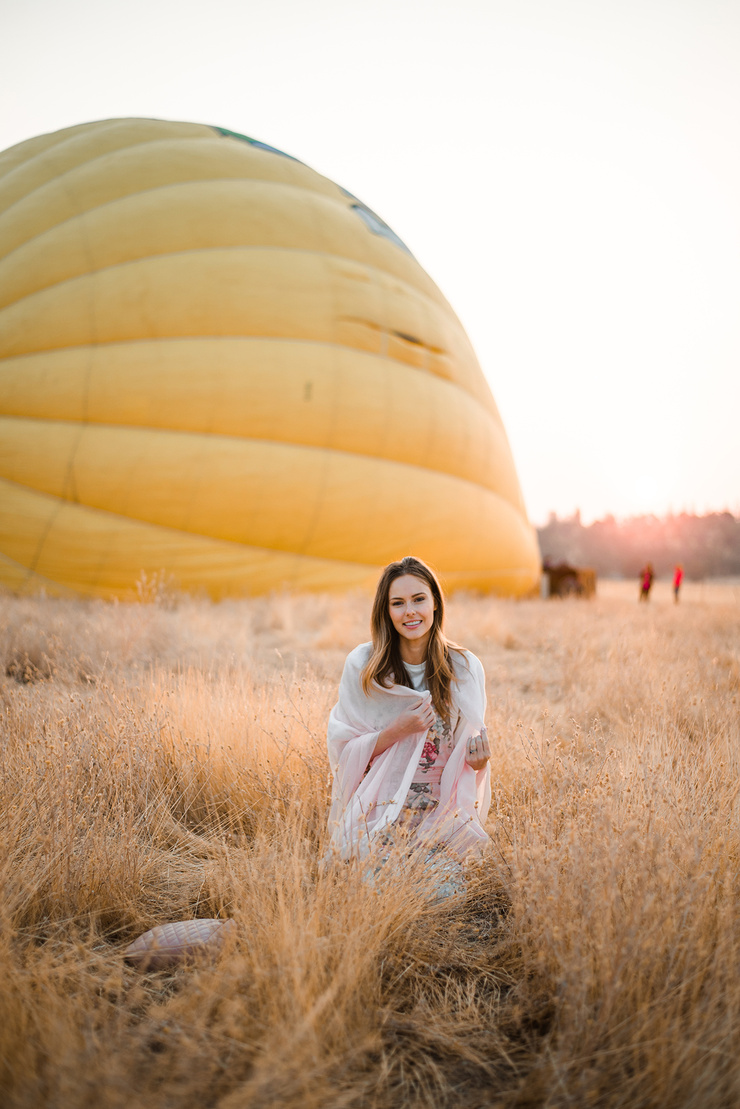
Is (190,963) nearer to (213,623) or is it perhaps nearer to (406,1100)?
(406,1100)

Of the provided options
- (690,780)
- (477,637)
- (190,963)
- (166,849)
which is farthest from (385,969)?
(477,637)

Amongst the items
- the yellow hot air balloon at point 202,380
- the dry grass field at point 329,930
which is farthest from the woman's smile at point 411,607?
the yellow hot air balloon at point 202,380

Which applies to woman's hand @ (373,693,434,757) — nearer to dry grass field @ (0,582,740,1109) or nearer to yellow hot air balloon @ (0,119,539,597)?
dry grass field @ (0,582,740,1109)

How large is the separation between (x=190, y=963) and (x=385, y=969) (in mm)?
536

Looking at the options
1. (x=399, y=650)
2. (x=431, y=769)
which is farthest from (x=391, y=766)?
(x=399, y=650)

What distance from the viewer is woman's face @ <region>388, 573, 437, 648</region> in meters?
2.67

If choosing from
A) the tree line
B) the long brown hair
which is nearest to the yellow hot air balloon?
the long brown hair

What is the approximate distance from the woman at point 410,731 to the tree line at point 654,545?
36.9 m

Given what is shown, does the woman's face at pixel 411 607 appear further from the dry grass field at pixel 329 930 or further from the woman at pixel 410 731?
the dry grass field at pixel 329 930

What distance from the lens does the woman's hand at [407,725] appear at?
242 centimetres

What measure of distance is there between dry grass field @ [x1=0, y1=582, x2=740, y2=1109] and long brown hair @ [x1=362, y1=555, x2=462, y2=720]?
53cm

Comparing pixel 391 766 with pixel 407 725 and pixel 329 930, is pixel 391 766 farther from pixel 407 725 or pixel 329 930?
pixel 329 930

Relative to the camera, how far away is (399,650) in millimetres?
2766

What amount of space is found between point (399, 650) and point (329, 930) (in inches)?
46.5
